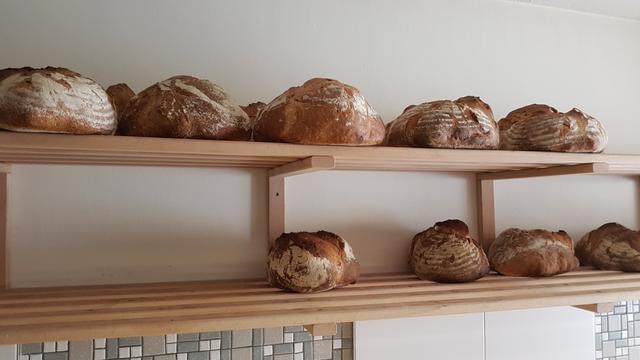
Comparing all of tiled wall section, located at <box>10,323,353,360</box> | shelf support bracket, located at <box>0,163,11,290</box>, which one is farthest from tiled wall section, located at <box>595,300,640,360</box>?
shelf support bracket, located at <box>0,163,11,290</box>

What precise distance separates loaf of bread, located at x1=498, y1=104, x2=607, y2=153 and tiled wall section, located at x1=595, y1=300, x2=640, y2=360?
0.67 m

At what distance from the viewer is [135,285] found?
124 cm

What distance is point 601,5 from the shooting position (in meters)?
1.68

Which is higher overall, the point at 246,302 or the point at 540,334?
Answer: the point at 246,302

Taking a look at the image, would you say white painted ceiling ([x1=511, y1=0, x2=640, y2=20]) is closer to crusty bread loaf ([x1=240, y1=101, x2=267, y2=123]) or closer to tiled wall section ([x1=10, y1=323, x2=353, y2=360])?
crusty bread loaf ([x1=240, y1=101, x2=267, y2=123])

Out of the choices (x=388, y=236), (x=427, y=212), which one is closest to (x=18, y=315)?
(x=388, y=236)

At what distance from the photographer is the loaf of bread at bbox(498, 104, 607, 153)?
1253mm

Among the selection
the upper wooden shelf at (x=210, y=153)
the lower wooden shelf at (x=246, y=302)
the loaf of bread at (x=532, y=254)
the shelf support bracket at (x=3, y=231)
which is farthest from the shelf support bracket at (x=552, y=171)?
the shelf support bracket at (x=3, y=231)

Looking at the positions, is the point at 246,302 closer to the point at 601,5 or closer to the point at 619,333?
the point at 619,333

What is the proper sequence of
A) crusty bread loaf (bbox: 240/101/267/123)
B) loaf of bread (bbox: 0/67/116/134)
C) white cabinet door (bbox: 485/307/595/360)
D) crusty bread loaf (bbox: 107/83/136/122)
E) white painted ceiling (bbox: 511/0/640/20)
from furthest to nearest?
white painted ceiling (bbox: 511/0/640/20) → white cabinet door (bbox: 485/307/595/360) → crusty bread loaf (bbox: 240/101/267/123) → crusty bread loaf (bbox: 107/83/136/122) → loaf of bread (bbox: 0/67/116/134)

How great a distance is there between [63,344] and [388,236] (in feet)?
2.79

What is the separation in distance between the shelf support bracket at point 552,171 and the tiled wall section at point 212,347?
0.60 meters

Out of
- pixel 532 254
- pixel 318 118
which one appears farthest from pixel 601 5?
pixel 318 118

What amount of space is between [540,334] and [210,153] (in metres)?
1.16
